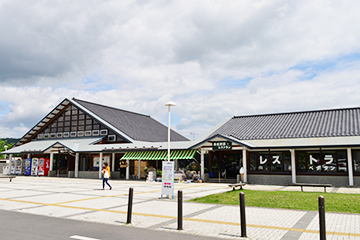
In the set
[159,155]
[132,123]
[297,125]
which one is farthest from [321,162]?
[132,123]

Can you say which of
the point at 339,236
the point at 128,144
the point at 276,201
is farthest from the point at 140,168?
the point at 339,236

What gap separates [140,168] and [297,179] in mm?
14824

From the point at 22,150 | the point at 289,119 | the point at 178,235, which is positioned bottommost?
the point at 178,235

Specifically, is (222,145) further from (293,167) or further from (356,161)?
(356,161)

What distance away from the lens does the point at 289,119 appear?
27562 millimetres

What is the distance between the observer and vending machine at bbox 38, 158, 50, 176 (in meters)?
33.6

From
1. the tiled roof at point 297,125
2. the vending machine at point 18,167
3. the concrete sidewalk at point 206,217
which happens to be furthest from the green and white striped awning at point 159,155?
the vending machine at point 18,167

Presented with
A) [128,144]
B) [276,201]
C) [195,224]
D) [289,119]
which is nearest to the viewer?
[195,224]

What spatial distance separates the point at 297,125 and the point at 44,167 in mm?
26988

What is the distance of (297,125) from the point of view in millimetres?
25641

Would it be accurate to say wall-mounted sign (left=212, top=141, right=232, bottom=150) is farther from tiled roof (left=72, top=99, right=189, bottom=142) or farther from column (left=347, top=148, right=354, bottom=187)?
tiled roof (left=72, top=99, right=189, bottom=142)

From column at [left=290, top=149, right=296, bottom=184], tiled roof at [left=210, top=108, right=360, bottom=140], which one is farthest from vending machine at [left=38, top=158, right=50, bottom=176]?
Answer: column at [left=290, top=149, right=296, bottom=184]

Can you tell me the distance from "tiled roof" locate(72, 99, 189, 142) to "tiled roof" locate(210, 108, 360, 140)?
403 inches

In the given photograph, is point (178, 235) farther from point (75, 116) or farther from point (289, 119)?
point (75, 116)
